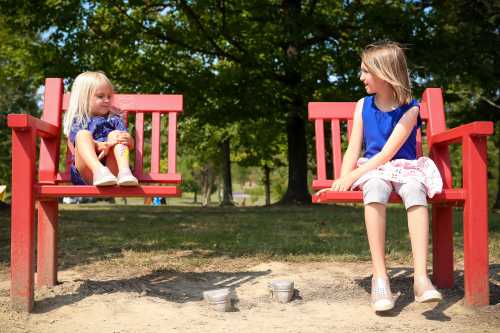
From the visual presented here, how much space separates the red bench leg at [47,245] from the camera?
347cm

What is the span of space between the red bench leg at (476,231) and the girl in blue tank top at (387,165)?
0.58 ft

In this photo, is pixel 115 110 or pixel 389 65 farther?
pixel 115 110

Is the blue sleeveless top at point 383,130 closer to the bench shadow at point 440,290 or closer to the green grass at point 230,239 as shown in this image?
the bench shadow at point 440,290

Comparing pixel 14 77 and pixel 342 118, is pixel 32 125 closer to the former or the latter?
pixel 342 118

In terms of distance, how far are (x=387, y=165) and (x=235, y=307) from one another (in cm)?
110

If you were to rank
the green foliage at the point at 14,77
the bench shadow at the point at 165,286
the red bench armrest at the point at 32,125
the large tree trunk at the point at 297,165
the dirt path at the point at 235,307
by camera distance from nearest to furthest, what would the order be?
the dirt path at the point at 235,307
the red bench armrest at the point at 32,125
the bench shadow at the point at 165,286
the large tree trunk at the point at 297,165
the green foliage at the point at 14,77

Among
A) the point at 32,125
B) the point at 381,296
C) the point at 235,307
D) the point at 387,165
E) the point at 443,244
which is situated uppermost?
the point at 32,125

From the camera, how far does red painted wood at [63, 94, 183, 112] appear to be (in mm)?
3740

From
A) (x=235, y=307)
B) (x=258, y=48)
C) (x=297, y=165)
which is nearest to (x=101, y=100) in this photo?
(x=235, y=307)

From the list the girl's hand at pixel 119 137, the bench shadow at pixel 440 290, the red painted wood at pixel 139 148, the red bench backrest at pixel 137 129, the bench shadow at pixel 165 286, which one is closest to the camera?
the bench shadow at pixel 440 290

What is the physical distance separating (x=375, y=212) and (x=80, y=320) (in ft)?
4.97

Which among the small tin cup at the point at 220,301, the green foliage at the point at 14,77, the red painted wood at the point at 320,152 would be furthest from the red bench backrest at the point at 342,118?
the green foliage at the point at 14,77

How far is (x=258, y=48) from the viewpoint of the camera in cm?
1346

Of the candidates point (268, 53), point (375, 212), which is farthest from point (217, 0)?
point (375, 212)
